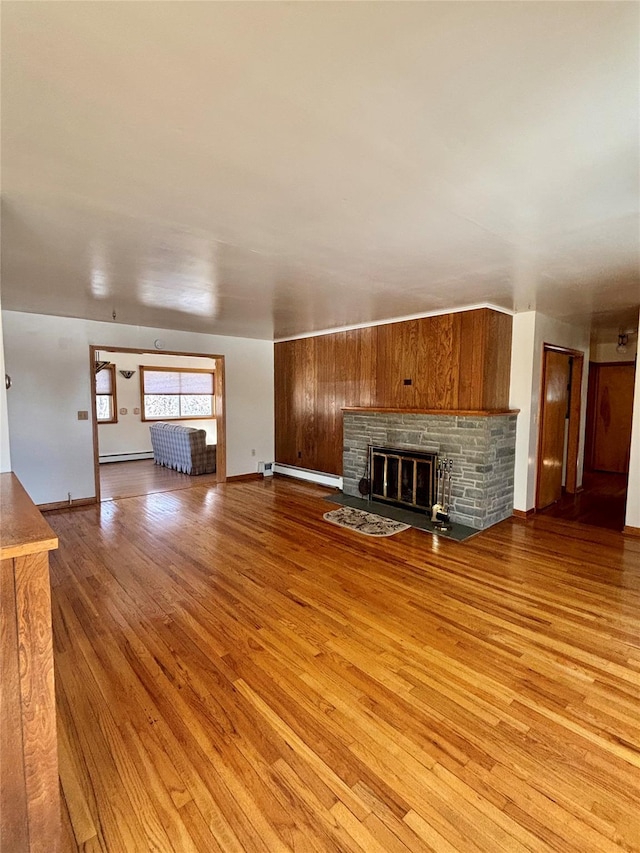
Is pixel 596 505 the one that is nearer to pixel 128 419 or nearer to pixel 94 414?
pixel 94 414

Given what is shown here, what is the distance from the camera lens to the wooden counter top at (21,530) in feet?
3.60

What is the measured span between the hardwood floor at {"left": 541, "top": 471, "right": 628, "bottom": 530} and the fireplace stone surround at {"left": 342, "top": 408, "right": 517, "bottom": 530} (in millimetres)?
810

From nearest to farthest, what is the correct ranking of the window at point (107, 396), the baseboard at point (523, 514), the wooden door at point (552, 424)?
the baseboard at point (523, 514)
the wooden door at point (552, 424)
the window at point (107, 396)

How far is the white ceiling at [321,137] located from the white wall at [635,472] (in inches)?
66.8

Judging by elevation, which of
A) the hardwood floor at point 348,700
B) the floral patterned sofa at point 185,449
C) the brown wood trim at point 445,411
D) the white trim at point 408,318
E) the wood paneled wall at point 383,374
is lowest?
the hardwood floor at point 348,700

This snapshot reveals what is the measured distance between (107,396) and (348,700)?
324 inches

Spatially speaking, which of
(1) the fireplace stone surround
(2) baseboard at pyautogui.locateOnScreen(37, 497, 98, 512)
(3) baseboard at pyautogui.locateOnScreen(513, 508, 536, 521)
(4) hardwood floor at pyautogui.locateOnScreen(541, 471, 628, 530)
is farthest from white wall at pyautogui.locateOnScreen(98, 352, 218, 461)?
(4) hardwood floor at pyautogui.locateOnScreen(541, 471, 628, 530)

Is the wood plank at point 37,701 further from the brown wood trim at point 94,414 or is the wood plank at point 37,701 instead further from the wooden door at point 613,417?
the wooden door at point 613,417

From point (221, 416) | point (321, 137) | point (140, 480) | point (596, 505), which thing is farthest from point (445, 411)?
point (140, 480)

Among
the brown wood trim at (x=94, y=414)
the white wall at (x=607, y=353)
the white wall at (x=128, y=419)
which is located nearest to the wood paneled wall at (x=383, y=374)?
the white wall at (x=128, y=419)

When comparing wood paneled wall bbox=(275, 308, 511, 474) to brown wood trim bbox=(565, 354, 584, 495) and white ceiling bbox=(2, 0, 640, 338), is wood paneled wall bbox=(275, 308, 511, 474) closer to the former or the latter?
white ceiling bbox=(2, 0, 640, 338)

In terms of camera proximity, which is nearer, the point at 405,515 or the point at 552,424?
the point at 405,515

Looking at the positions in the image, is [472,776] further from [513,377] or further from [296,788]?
[513,377]

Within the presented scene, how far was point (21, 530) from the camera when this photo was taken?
1.21 meters
